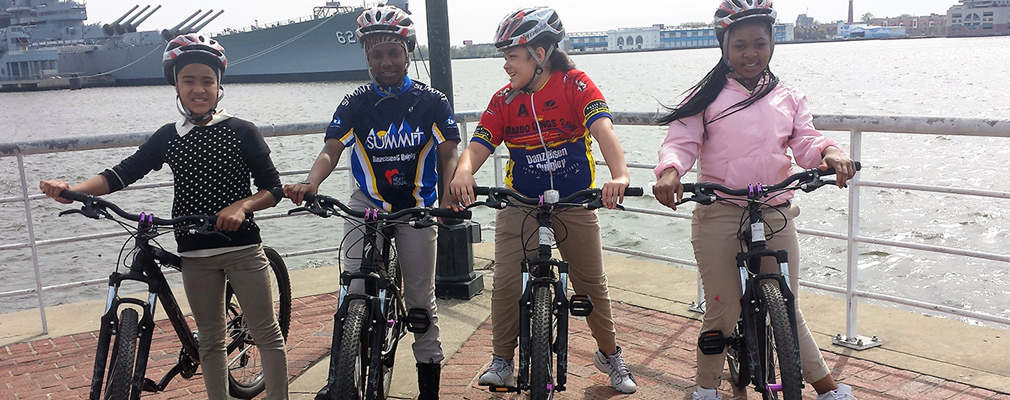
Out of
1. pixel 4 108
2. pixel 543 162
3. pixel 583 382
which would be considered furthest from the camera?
pixel 4 108

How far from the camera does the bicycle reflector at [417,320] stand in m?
3.94

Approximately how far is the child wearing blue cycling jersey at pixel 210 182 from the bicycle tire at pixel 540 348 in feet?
4.07

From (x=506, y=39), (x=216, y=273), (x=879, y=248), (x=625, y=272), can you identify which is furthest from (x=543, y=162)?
(x=879, y=248)

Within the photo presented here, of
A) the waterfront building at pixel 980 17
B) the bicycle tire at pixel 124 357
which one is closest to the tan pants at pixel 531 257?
the bicycle tire at pixel 124 357

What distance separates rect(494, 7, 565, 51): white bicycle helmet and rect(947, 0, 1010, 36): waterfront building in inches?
5420

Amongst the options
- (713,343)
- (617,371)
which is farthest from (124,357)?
(713,343)

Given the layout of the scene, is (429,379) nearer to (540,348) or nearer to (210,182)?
(540,348)

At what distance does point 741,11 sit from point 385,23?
1561 mm

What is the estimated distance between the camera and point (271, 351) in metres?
3.82

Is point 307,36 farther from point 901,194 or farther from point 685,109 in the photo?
point 685,109

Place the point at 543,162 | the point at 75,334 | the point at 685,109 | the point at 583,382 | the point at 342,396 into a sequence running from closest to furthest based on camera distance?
the point at 342,396
the point at 685,109
the point at 543,162
the point at 583,382
the point at 75,334

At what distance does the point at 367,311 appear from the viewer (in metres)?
3.51

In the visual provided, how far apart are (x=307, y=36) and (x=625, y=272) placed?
75224mm

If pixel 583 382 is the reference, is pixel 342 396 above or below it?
above
